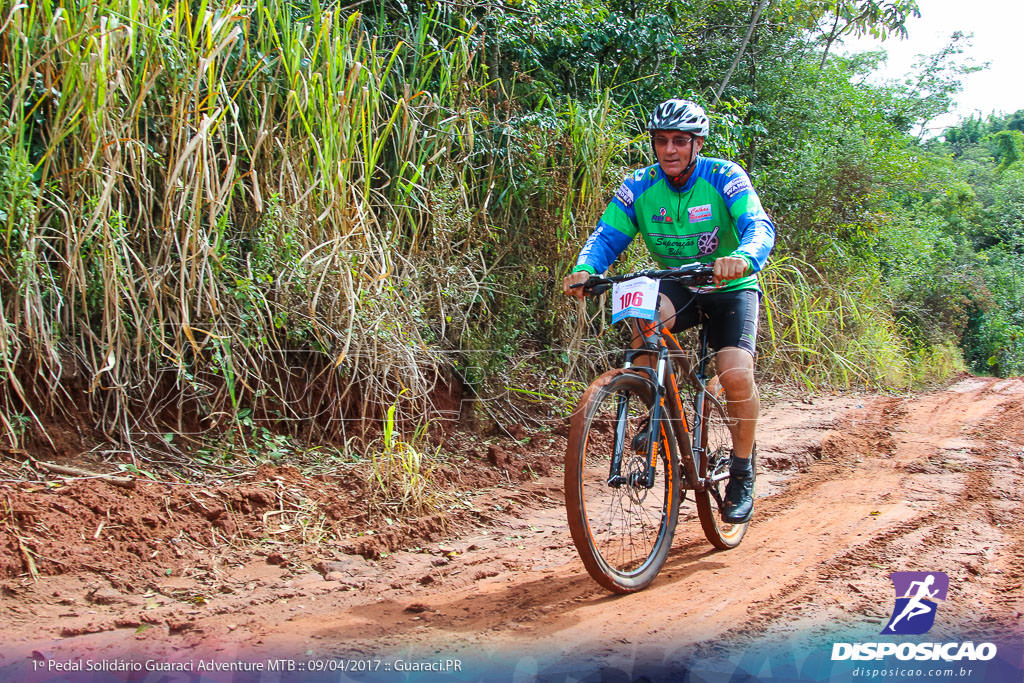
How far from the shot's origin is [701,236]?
12.5 feet

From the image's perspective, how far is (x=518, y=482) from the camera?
5004 millimetres

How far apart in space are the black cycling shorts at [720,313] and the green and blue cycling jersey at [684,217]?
0.21ft

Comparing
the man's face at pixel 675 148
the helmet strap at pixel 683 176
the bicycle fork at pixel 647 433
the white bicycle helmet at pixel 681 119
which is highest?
the white bicycle helmet at pixel 681 119

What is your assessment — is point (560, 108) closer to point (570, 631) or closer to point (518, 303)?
point (518, 303)

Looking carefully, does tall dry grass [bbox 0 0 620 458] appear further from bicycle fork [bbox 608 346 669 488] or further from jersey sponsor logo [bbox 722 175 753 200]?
jersey sponsor logo [bbox 722 175 753 200]

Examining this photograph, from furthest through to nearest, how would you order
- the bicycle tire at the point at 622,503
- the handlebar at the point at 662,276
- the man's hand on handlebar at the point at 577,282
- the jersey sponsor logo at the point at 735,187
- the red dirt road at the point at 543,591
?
the jersey sponsor logo at the point at 735,187 < the man's hand on handlebar at the point at 577,282 < the handlebar at the point at 662,276 < the bicycle tire at the point at 622,503 < the red dirt road at the point at 543,591

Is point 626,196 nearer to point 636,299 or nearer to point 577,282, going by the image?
point 577,282

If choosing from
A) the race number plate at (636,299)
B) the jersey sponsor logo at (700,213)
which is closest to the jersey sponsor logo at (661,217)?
the jersey sponsor logo at (700,213)

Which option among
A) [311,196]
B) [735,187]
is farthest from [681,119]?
[311,196]

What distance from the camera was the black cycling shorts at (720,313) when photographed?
12.1ft

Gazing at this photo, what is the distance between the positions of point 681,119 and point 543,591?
2.20m

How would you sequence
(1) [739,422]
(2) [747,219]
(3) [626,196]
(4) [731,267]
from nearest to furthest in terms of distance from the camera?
A: (4) [731,267]
(2) [747,219]
(1) [739,422]
(3) [626,196]

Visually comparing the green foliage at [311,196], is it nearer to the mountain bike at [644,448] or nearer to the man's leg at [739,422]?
the mountain bike at [644,448]

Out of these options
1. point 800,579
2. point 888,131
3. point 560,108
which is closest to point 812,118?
point 888,131
